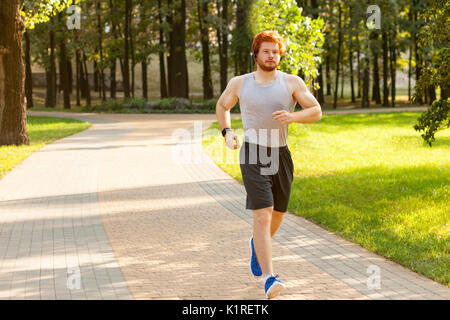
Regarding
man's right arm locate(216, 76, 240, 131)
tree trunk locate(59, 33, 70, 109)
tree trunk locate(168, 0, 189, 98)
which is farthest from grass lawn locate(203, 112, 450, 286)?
tree trunk locate(59, 33, 70, 109)

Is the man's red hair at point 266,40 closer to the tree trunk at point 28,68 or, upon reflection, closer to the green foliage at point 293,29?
the green foliage at point 293,29

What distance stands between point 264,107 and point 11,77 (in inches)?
605

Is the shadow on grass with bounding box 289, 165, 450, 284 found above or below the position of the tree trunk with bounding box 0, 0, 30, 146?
below

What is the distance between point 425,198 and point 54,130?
60.3 ft

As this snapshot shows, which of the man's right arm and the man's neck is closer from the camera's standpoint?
the man's neck

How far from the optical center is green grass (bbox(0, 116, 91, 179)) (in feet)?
51.4

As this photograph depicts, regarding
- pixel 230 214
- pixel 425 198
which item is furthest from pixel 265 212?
pixel 425 198

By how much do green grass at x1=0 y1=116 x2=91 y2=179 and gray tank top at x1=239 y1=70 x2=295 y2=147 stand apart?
9.36m

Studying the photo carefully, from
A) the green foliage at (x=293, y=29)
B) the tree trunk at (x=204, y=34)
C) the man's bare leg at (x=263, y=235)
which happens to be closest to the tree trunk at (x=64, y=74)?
the tree trunk at (x=204, y=34)

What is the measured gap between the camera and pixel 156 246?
24.7 feet

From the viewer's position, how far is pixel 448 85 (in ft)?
33.9

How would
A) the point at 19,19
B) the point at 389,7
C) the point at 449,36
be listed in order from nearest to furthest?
the point at 449,36, the point at 19,19, the point at 389,7

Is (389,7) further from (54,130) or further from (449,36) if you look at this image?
(449,36)

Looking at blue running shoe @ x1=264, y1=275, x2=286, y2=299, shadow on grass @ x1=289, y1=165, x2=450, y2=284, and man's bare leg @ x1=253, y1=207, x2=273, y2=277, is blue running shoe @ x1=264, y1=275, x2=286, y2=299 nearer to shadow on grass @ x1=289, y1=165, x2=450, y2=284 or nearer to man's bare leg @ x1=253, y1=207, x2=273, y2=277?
man's bare leg @ x1=253, y1=207, x2=273, y2=277
